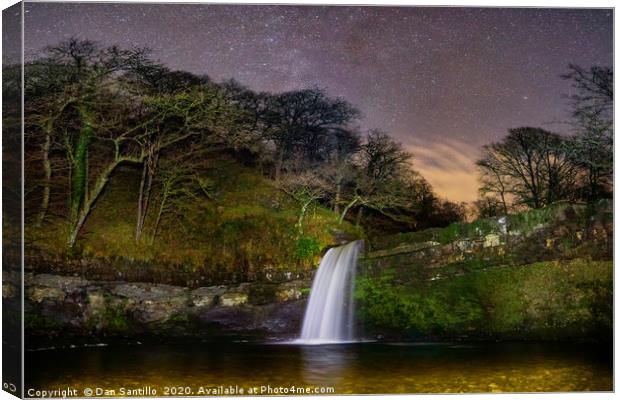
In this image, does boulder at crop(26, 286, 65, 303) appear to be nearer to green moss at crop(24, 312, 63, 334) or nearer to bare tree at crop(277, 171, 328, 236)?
green moss at crop(24, 312, 63, 334)

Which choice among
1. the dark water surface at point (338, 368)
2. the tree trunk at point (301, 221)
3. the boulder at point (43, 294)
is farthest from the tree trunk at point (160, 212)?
the tree trunk at point (301, 221)

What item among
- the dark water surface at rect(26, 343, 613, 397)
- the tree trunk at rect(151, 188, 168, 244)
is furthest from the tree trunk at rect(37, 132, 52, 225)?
the dark water surface at rect(26, 343, 613, 397)

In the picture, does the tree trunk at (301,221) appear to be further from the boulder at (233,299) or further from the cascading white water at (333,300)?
the boulder at (233,299)

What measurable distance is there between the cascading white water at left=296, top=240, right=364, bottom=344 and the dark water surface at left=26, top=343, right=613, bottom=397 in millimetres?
872

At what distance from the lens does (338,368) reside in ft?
31.7

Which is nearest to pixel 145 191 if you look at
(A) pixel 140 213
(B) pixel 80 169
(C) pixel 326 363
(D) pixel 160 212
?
(A) pixel 140 213

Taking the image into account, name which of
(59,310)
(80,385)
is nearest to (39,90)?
(59,310)

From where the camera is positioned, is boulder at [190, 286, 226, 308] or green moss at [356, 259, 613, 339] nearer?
green moss at [356, 259, 613, 339]

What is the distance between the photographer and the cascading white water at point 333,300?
11906mm

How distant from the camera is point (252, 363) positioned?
392 inches

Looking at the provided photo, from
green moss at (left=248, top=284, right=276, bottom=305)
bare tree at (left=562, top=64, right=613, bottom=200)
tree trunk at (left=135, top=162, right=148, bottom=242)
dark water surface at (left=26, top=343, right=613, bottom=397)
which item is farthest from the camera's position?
green moss at (left=248, top=284, right=276, bottom=305)

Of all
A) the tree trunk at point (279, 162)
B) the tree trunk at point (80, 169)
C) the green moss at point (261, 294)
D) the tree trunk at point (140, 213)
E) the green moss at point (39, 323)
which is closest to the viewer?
the green moss at point (39, 323)

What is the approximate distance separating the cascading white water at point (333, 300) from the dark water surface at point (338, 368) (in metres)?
0.87

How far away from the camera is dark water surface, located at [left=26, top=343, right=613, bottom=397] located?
9.11 meters
